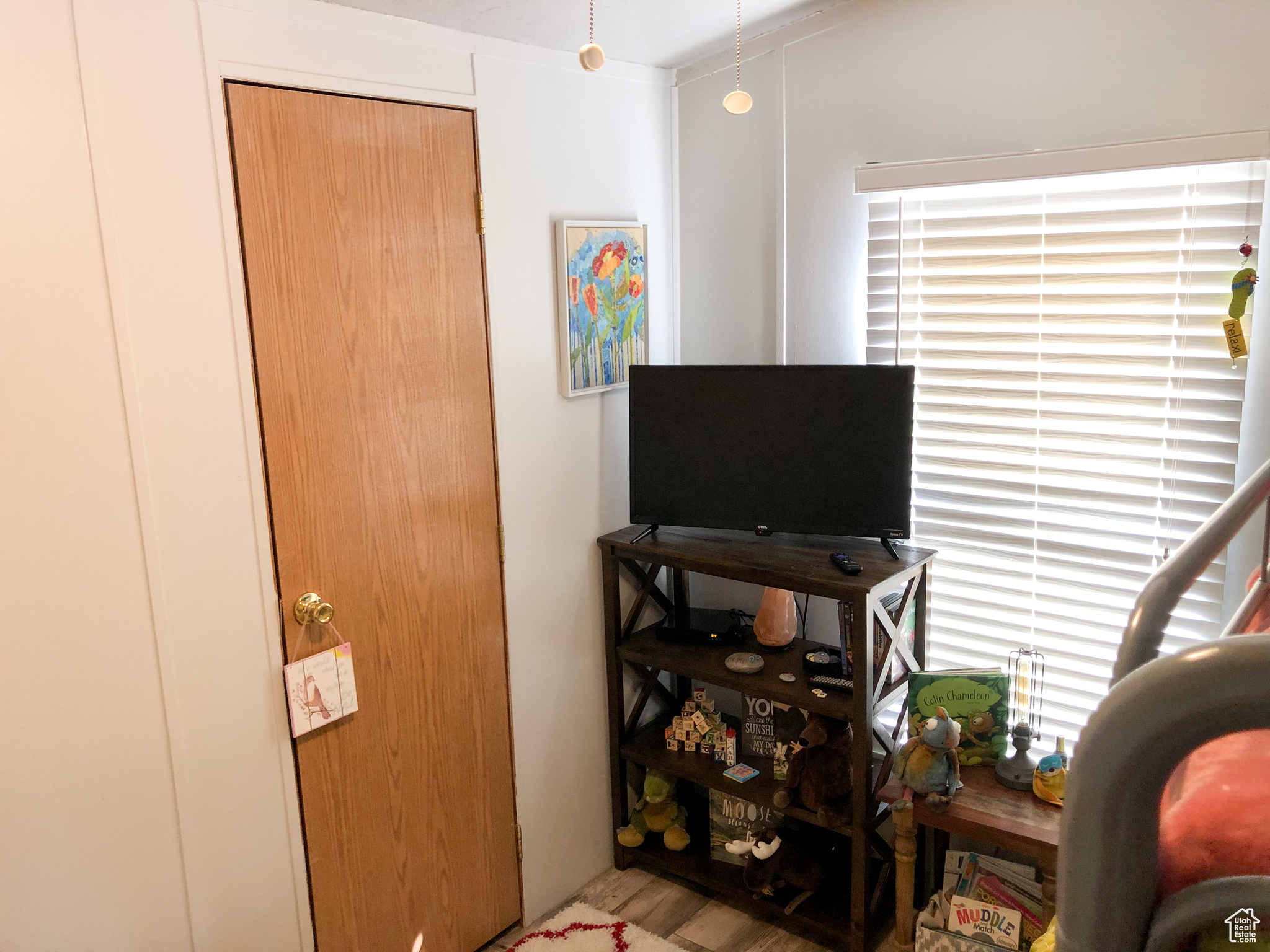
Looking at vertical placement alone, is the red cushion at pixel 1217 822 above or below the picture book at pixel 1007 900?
above

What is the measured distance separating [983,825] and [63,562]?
193cm

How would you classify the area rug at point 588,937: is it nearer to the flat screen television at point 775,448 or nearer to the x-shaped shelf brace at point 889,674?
the x-shaped shelf brace at point 889,674

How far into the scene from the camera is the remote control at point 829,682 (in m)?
2.35

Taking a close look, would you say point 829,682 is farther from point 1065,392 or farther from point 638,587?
point 1065,392

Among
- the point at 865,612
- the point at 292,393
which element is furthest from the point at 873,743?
the point at 292,393

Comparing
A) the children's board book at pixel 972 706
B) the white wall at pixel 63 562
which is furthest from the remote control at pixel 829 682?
the white wall at pixel 63 562

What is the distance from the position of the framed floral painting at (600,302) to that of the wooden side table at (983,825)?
1.33m

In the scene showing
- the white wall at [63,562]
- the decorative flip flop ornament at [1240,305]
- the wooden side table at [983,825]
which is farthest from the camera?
the wooden side table at [983,825]

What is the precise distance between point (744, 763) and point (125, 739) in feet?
5.27

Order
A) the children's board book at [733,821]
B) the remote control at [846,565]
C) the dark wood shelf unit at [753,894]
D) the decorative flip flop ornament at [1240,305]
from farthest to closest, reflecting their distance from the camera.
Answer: the children's board book at [733,821] → the dark wood shelf unit at [753,894] → the remote control at [846,565] → the decorative flip flop ornament at [1240,305]

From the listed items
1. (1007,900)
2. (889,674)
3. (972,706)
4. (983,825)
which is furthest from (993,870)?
(889,674)

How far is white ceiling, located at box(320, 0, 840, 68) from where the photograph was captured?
6.80 ft

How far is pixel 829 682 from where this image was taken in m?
2.37

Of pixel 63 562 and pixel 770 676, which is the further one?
pixel 770 676
